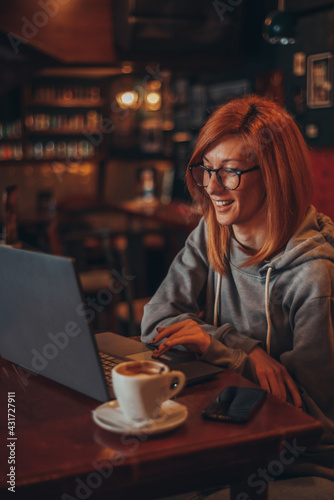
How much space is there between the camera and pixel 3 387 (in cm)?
120

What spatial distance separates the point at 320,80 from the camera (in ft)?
15.2

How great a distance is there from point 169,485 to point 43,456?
0.21 meters

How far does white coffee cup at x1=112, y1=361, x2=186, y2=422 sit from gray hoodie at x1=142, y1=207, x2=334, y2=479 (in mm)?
350

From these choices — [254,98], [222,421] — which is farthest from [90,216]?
[222,421]

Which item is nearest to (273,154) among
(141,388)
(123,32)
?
(141,388)

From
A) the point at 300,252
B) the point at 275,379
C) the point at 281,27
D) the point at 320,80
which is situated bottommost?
the point at 275,379

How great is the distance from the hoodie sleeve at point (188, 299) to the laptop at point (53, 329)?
14cm

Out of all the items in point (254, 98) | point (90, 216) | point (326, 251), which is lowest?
point (90, 216)

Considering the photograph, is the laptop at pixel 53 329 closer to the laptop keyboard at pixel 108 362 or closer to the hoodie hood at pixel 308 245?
the laptop keyboard at pixel 108 362

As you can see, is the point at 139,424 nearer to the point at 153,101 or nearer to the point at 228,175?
the point at 228,175

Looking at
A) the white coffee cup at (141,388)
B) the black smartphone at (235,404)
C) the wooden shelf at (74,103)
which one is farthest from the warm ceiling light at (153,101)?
the white coffee cup at (141,388)

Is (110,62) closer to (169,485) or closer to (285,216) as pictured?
(285,216)

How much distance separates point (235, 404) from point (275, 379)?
0.28 m

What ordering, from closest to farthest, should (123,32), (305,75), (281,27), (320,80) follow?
1. (281,27)
2. (320,80)
3. (305,75)
4. (123,32)
